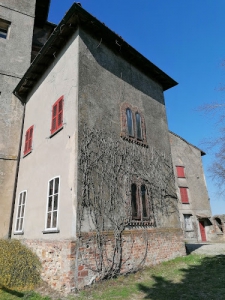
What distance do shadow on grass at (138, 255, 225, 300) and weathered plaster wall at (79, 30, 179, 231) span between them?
7.30 feet

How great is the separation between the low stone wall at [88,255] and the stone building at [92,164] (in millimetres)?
28

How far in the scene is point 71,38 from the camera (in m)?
9.34

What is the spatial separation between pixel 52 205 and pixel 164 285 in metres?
4.31

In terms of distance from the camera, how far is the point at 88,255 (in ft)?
21.2

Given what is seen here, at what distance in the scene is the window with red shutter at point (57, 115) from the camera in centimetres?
870

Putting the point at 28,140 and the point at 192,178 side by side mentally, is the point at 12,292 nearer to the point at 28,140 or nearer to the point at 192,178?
the point at 28,140

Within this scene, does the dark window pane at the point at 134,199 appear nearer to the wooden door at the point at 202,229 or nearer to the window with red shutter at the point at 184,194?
the window with red shutter at the point at 184,194

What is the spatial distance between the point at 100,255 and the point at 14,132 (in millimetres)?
8230

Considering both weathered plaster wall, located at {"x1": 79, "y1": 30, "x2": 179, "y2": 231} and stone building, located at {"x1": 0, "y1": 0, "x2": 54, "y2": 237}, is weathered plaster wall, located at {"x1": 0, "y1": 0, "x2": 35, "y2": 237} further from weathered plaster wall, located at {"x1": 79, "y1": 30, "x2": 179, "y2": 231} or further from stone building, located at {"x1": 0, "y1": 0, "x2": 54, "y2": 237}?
weathered plaster wall, located at {"x1": 79, "y1": 30, "x2": 179, "y2": 231}

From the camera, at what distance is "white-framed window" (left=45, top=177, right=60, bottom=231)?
743 centimetres

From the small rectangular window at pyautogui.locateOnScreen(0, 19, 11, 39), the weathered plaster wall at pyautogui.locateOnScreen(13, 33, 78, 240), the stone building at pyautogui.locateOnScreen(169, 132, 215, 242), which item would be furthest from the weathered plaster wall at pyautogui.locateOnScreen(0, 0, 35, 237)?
the stone building at pyautogui.locateOnScreen(169, 132, 215, 242)

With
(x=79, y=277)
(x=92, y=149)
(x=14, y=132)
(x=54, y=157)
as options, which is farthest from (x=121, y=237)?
(x=14, y=132)

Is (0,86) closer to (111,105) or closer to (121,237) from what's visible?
(111,105)

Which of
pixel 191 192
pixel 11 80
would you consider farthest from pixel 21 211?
pixel 191 192
